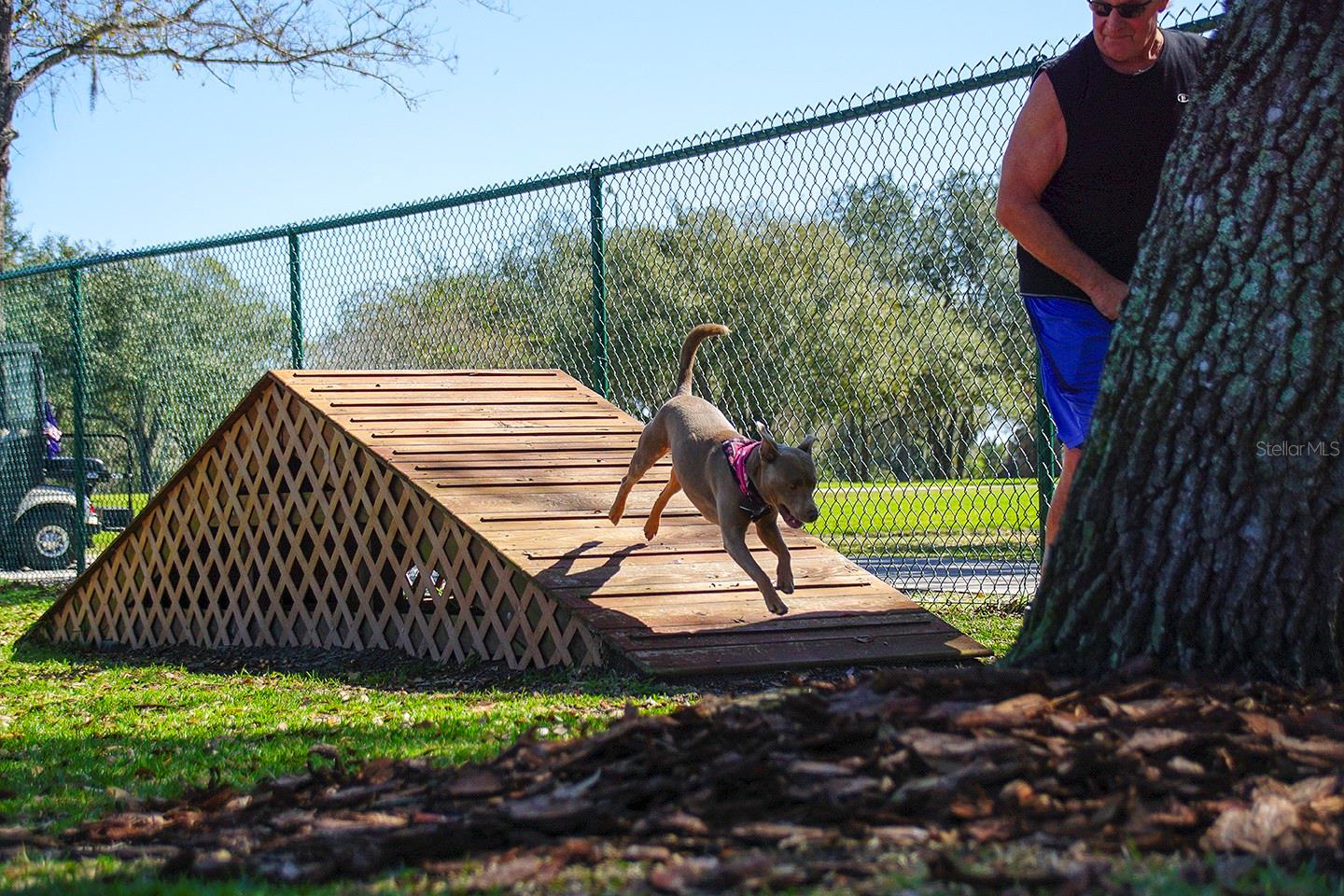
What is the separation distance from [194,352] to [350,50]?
11.1ft

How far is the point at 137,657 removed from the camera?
29.8 ft

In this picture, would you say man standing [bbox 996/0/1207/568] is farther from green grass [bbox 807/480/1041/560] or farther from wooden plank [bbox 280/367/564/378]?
wooden plank [bbox 280/367/564/378]

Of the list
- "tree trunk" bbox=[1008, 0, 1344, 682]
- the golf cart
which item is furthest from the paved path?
the golf cart

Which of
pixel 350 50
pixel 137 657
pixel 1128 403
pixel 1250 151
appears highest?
pixel 350 50

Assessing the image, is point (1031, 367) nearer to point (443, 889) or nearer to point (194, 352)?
point (443, 889)

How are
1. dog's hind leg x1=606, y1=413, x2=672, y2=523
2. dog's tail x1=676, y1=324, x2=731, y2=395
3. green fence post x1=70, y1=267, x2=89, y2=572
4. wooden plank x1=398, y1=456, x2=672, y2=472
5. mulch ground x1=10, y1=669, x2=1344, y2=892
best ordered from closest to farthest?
mulch ground x1=10, y1=669, x2=1344, y2=892, dog's hind leg x1=606, y1=413, x2=672, y2=523, dog's tail x1=676, y1=324, x2=731, y2=395, wooden plank x1=398, y1=456, x2=672, y2=472, green fence post x1=70, y1=267, x2=89, y2=572

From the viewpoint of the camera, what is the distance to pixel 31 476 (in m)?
14.8

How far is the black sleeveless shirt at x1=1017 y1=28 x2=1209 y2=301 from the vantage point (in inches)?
198

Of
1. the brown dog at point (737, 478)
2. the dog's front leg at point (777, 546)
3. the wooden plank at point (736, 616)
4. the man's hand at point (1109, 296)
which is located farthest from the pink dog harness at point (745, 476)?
the man's hand at point (1109, 296)

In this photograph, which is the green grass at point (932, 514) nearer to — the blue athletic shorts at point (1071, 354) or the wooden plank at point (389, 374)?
the wooden plank at point (389, 374)

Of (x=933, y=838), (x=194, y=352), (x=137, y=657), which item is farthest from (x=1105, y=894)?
(x=194, y=352)

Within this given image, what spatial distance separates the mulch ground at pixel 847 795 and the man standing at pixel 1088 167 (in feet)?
6.10

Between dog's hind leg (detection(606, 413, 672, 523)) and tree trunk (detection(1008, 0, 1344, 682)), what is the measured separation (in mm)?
3696

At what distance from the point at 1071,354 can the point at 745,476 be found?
1.80m
